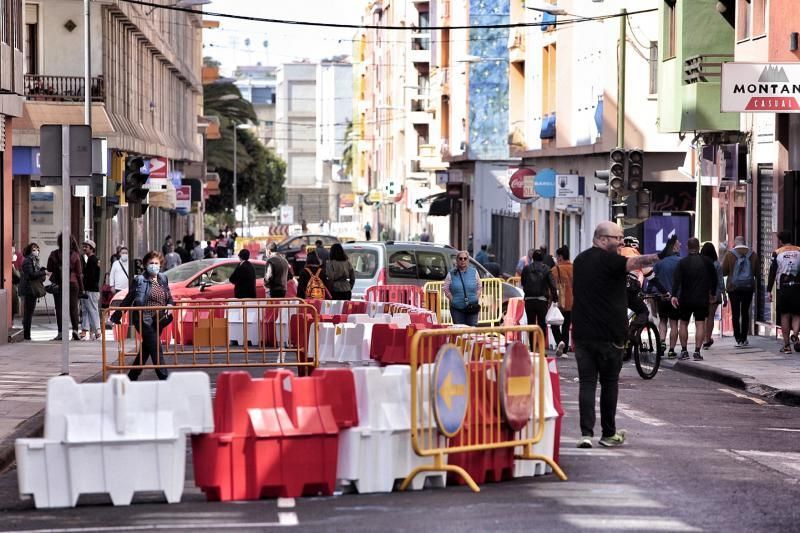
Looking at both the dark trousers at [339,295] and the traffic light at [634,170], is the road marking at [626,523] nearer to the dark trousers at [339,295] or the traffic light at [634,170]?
the dark trousers at [339,295]

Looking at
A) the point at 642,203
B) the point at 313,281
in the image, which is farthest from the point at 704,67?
the point at 313,281

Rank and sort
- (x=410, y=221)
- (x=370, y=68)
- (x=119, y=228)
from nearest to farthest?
(x=119, y=228) → (x=410, y=221) → (x=370, y=68)

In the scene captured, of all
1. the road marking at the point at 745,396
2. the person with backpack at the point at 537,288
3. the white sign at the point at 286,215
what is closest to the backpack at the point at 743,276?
the person with backpack at the point at 537,288

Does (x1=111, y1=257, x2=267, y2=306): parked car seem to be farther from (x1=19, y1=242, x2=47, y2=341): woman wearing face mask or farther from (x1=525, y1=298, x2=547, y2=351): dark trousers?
(x1=525, y1=298, x2=547, y2=351): dark trousers

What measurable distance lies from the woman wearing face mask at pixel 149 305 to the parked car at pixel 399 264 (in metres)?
11.3

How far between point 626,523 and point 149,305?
11.3m

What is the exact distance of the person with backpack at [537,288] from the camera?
27359 millimetres

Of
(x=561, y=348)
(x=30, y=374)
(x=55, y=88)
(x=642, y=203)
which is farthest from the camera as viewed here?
(x=55, y=88)

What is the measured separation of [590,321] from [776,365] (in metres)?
11.0

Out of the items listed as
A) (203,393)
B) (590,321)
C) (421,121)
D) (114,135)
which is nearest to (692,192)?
(114,135)

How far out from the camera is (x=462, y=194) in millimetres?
76875

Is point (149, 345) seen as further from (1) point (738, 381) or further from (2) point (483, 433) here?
(2) point (483, 433)

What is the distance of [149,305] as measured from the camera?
68.2ft

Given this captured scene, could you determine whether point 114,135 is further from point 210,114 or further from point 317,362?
point 210,114
